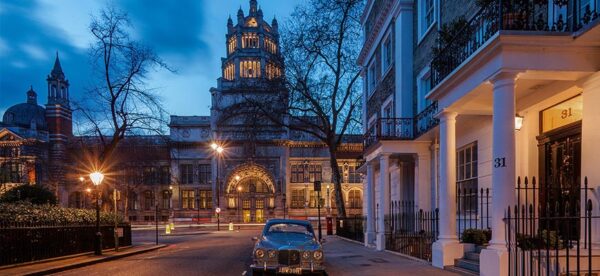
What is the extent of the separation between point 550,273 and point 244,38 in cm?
8311

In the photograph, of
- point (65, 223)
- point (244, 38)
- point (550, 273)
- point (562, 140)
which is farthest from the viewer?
point (244, 38)

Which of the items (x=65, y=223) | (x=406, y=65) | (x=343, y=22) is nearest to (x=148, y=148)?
(x=343, y=22)

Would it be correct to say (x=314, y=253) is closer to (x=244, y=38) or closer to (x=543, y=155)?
(x=543, y=155)

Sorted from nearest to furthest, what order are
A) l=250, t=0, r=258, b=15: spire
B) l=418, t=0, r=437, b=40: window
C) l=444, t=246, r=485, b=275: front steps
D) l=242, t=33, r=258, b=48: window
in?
1. l=444, t=246, r=485, b=275: front steps
2. l=418, t=0, r=437, b=40: window
3. l=242, t=33, r=258, b=48: window
4. l=250, t=0, r=258, b=15: spire

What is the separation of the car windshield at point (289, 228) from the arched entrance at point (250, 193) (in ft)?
209

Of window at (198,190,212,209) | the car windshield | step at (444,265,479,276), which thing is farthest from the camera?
window at (198,190,212,209)

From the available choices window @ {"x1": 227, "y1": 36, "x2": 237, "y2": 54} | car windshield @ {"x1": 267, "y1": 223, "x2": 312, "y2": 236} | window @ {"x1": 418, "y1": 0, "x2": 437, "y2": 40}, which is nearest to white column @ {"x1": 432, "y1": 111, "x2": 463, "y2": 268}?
car windshield @ {"x1": 267, "y1": 223, "x2": 312, "y2": 236}

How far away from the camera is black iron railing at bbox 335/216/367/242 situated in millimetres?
27750

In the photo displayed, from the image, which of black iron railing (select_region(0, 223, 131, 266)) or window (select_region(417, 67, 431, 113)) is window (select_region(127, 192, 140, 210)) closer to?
black iron railing (select_region(0, 223, 131, 266))

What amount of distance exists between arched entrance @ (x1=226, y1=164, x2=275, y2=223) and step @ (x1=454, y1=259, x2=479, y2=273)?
66.3m

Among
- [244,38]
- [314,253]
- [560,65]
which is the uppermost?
[244,38]

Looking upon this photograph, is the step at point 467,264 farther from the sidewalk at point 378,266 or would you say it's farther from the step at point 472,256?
the sidewalk at point 378,266

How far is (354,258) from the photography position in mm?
17453

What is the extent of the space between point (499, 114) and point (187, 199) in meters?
73.1
